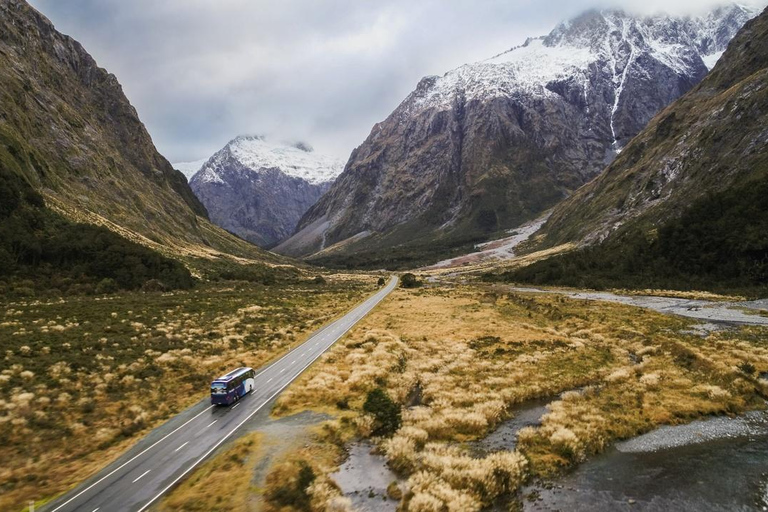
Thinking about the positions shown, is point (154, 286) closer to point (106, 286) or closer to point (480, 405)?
point (106, 286)

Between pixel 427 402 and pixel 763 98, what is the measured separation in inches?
5674

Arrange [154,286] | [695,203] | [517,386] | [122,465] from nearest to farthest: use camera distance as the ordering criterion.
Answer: [122,465] → [517,386] → [154,286] → [695,203]

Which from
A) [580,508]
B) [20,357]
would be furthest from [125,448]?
[580,508]

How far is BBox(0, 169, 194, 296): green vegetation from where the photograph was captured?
70.7 meters

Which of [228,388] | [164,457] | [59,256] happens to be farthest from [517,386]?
[59,256]

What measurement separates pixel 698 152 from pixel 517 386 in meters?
141

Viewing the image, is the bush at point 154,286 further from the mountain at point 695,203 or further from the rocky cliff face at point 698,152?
the rocky cliff face at point 698,152

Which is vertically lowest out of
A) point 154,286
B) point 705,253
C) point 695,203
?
point 705,253

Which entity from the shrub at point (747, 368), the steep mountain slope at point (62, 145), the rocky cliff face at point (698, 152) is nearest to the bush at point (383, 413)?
the shrub at point (747, 368)

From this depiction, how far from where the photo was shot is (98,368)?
34375mm

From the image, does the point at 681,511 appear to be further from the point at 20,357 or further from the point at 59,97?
the point at 59,97

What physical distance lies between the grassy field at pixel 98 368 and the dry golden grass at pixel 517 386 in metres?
9.46

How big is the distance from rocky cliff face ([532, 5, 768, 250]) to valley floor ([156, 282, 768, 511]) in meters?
72.0

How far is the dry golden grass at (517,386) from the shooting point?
20.4 m
